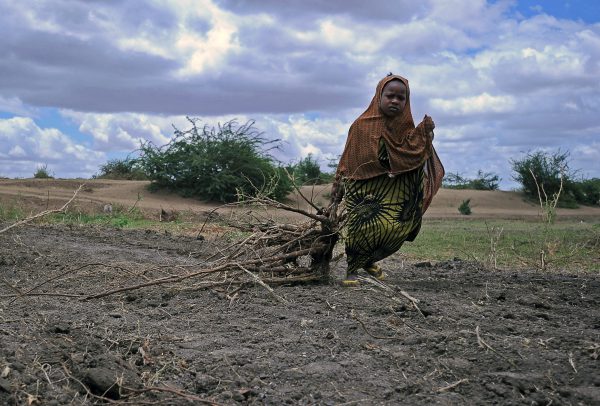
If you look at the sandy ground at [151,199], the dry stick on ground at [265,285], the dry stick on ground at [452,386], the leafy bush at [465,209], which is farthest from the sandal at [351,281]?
the leafy bush at [465,209]

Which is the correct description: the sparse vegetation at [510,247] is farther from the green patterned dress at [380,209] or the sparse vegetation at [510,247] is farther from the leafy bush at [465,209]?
the leafy bush at [465,209]

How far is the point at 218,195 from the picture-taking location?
65.7 ft

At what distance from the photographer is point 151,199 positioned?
65.4ft

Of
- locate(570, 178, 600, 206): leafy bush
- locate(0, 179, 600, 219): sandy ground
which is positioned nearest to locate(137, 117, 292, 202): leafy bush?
locate(0, 179, 600, 219): sandy ground

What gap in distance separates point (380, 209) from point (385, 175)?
10.5 inches

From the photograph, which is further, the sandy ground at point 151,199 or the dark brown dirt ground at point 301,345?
the sandy ground at point 151,199

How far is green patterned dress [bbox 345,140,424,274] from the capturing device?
621cm

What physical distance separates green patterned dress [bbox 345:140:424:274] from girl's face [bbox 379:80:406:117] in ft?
1.13

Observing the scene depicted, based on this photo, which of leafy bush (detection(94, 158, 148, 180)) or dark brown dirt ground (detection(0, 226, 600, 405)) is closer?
dark brown dirt ground (detection(0, 226, 600, 405))

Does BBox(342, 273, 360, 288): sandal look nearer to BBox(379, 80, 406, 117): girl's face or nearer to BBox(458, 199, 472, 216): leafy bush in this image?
BBox(379, 80, 406, 117): girl's face

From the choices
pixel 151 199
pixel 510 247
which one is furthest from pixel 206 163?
pixel 510 247

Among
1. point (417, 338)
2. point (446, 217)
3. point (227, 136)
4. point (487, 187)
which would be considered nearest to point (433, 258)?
point (417, 338)

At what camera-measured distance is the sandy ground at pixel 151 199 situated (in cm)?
1719

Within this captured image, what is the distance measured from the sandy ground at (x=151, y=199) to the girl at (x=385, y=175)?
9023 mm
